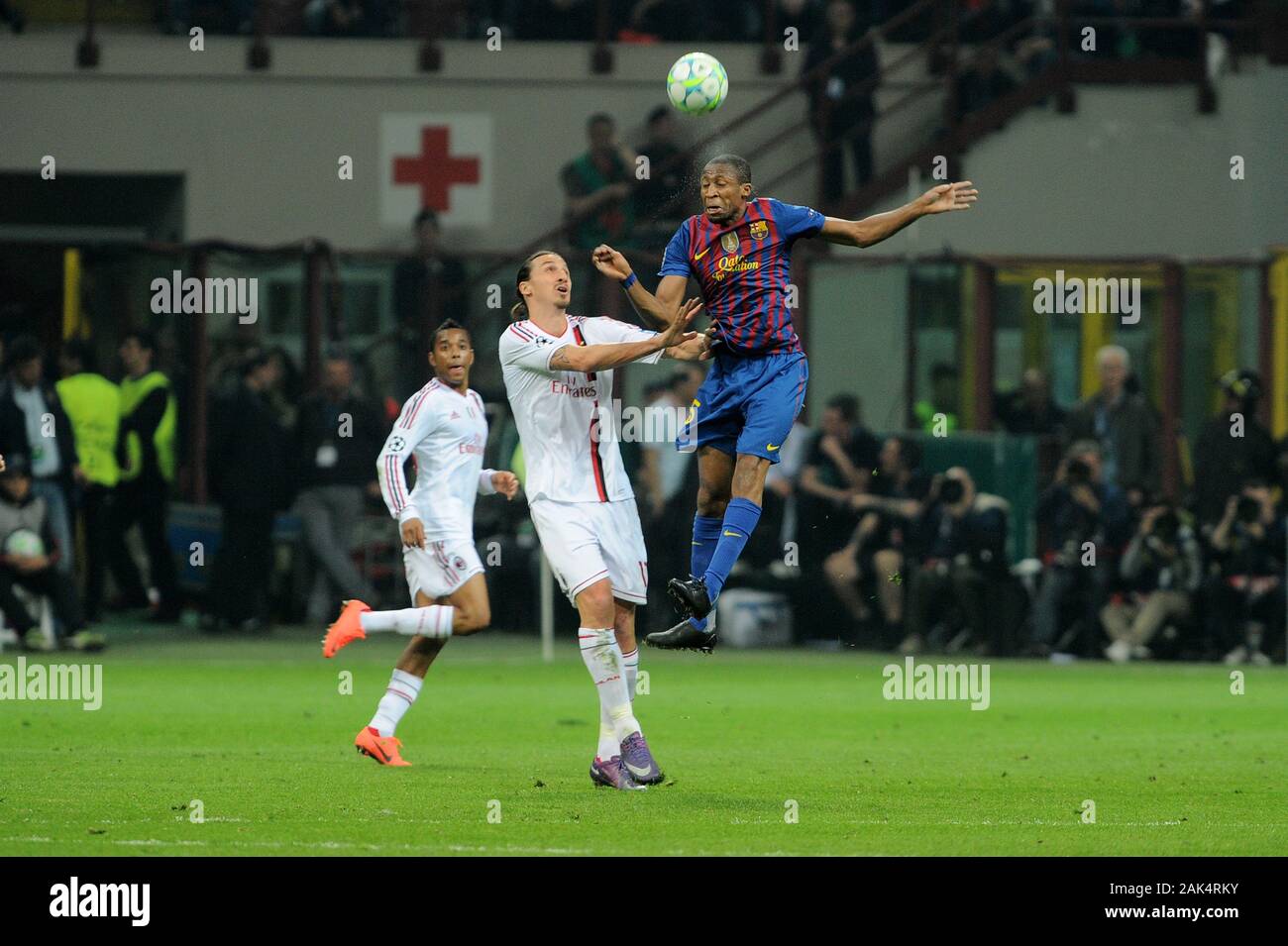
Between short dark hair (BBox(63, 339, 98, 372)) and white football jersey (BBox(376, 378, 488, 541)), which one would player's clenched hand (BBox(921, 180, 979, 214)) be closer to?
white football jersey (BBox(376, 378, 488, 541))

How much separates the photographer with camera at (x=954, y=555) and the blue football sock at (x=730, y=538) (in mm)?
8681

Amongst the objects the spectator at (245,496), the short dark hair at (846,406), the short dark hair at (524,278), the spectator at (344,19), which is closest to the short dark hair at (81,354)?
the spectator at (245,496)

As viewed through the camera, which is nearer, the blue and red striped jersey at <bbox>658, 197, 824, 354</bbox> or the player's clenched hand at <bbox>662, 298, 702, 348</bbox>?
the player's clenched hand at <bbox>662, 298, 702, 348</bbox>

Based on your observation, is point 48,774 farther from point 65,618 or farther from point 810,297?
point 810,297

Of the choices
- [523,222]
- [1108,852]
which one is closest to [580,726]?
[1108,852]

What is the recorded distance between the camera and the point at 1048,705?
16188mm

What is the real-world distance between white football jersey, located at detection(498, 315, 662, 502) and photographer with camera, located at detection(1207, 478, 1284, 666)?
9377 mm

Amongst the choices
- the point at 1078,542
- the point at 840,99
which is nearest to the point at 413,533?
the point at 1078,542

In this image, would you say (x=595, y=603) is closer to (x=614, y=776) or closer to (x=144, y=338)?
(x=614, y=776)

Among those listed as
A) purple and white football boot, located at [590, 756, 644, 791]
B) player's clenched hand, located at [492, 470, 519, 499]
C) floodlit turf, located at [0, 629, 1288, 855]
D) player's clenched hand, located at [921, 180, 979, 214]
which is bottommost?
floodlit turf, located at [0, 629, 1288, 855]

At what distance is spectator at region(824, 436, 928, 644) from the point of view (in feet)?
65.1

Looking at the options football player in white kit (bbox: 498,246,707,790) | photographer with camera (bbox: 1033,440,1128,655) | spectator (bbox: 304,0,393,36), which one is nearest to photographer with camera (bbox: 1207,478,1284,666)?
photographer with camera (bbox: 1033,440,1128,655)

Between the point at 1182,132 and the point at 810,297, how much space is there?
16.9ft

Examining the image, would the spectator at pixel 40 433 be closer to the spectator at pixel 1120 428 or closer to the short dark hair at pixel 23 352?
the short dark hair at pixel 23 352
